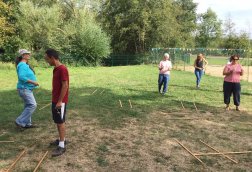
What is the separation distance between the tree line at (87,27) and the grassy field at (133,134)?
20978 mm

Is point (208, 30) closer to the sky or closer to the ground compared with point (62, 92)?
closer to the sky

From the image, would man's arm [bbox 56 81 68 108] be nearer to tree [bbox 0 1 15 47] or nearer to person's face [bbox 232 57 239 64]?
person's face [bbox 232 57 239 64]

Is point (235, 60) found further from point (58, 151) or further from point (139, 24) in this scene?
point (139, 24)

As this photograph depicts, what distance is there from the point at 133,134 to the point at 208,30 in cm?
7763

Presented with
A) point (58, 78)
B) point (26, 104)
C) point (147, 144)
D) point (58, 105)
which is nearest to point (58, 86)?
point (58, 78)

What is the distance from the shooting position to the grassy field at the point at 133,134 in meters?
5.38

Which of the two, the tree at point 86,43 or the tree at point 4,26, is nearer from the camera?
the tree at point 4,26

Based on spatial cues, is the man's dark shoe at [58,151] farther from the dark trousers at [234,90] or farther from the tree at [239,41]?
the tree at [239,41]

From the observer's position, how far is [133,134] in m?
7.05

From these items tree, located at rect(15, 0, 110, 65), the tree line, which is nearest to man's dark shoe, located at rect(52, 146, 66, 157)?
the tree line

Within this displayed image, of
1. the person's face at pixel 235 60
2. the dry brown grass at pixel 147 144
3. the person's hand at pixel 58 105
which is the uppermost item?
the person's face at pixel 235 60

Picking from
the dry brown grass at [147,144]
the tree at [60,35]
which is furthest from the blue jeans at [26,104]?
the tree at [60,35]

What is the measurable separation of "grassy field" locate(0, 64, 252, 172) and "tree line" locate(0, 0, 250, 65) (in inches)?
826

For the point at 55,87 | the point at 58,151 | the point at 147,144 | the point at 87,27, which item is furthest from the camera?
the point at 87,27
